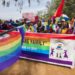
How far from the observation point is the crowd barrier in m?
4.02

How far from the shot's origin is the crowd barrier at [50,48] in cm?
402

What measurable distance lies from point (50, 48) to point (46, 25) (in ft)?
1.03

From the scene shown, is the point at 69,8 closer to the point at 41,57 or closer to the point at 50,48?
the point at 50,48

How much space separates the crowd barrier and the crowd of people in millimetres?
55

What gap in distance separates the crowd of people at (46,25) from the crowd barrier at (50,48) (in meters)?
0.06

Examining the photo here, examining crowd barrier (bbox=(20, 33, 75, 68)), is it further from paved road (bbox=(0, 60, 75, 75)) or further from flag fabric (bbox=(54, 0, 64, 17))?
flag fabric (bbox=(54, 0, 64, 17))

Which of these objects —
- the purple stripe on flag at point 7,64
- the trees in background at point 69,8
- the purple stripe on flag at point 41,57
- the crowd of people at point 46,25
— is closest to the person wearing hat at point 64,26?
the crowd of people at point 46,25

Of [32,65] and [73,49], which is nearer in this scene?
[73,49]

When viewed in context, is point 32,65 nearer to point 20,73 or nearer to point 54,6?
point 20,73

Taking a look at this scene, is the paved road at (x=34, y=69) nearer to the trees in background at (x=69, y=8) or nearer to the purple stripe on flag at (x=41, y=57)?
the purple stripe on flag at (x=41, y=57)

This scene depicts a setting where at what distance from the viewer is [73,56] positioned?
3.98 meters

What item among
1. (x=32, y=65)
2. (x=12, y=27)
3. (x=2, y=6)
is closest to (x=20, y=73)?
(x=32, y=65)

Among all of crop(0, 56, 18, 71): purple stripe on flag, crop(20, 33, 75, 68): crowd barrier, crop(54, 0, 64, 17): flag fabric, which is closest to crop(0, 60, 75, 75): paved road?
crop(20, 33, 75, 68): crowd barrier

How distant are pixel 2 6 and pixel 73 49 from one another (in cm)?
120
